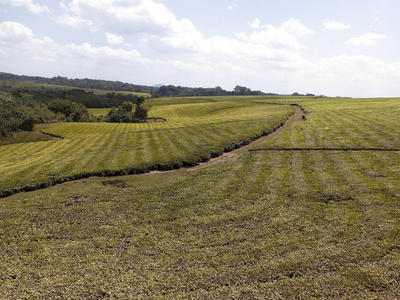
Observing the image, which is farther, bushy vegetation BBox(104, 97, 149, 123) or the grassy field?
bushy vegetation BBox(104, 97, 149, 123)

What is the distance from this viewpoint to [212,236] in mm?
12914

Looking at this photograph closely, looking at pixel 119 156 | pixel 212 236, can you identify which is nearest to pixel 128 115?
pixel 119 156

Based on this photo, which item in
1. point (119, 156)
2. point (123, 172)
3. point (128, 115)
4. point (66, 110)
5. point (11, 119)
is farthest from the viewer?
point (66, 110)

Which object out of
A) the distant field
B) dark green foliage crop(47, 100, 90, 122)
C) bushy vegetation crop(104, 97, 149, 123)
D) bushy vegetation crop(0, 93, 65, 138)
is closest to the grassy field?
the distant field

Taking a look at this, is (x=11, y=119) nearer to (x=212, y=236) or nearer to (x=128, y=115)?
(x=128, y=115)

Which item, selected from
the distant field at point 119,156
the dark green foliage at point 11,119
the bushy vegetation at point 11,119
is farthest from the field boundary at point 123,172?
the dark green foliage at point 11,119

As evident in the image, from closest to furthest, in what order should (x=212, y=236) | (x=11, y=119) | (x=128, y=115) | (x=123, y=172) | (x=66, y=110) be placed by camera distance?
(x=212, y=236) → (x=123, y=172) → (x=11, y=119) → (x=128, y=115) → (x=66, y=110)

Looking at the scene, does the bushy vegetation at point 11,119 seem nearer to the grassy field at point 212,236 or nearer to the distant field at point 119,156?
the distant field at point 119,156

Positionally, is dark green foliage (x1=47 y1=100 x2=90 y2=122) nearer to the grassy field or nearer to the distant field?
the distant field

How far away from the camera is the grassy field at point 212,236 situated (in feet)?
31.1

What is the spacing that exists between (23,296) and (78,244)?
11.4ft

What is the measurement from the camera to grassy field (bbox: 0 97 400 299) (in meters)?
9.48

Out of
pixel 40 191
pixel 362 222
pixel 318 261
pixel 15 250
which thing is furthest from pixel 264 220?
pixel 40 191

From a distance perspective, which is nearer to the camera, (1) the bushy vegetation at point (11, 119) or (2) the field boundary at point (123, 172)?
(2) the field boundary at point (123, 172)
